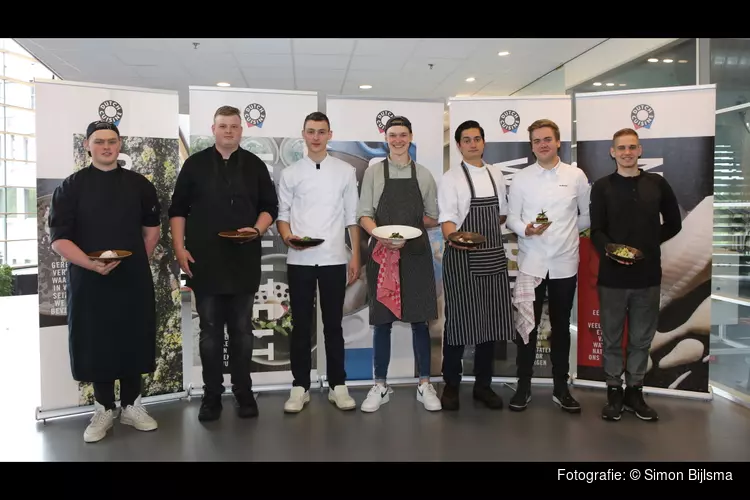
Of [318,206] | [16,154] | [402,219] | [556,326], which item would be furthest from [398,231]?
[16,154]

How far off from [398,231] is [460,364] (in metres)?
1.02

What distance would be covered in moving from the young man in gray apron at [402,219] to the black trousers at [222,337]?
0.81 m

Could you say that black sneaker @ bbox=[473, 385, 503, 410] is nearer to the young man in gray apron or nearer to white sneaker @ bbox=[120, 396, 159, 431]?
the young man in gray apron

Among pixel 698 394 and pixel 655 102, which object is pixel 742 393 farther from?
pixel 655 102

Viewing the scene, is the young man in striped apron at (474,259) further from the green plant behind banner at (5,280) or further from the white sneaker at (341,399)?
the green plant behind banner at (5,280)

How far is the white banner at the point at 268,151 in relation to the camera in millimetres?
3686

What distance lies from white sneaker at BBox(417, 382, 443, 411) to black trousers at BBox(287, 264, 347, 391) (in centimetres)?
60

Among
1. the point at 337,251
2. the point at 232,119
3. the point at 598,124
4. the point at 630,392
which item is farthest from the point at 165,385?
the point at 598,124

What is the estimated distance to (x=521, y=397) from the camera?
3479 mm

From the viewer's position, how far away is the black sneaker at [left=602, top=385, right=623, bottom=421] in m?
3.29

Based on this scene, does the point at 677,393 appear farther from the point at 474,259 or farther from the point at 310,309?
the point at 310,309

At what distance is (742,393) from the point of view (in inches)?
151

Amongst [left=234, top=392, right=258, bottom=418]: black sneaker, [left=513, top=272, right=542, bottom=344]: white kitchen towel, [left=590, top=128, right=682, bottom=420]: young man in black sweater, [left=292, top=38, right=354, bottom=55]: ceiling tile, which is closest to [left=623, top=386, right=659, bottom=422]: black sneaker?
[left=590, top=128, right=682, bottom=420]: young man in black sweater

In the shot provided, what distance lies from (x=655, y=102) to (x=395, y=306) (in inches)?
92.7
